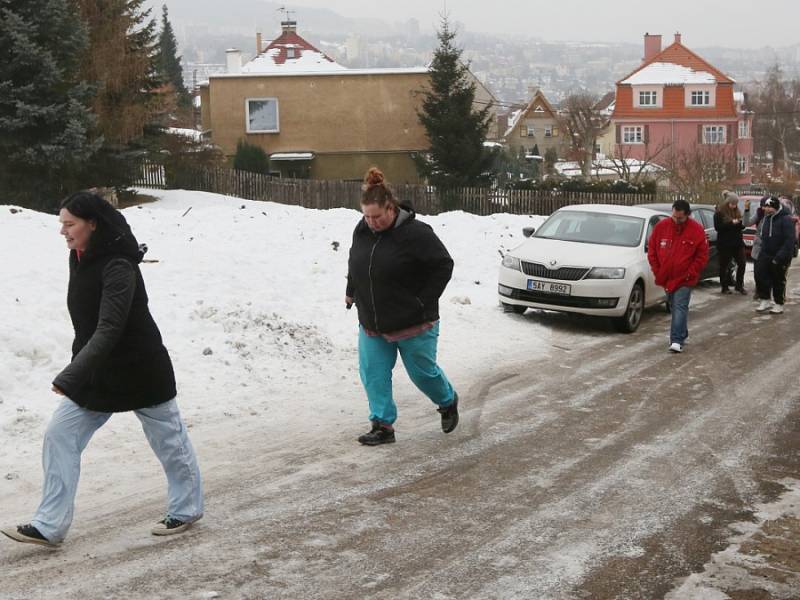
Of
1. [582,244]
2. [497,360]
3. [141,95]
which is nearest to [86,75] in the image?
[141,95]

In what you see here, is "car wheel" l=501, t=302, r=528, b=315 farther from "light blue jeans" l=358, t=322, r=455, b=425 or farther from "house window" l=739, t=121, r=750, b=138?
"house window" l=739, t=121, r=750, b=138

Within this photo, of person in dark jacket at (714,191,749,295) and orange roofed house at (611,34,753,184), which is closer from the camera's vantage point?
person in dark jacket at (714,191,749,295)

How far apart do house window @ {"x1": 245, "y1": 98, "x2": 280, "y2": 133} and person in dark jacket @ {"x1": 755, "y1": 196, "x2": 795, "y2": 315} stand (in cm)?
3361

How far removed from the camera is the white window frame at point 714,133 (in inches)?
3094

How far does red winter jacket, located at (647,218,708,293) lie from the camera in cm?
1189

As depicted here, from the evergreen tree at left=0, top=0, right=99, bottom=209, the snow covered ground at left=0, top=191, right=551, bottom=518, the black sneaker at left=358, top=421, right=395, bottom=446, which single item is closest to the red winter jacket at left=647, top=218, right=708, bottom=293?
the snow covered ground at left=0, top=191, right=551, bottom=518

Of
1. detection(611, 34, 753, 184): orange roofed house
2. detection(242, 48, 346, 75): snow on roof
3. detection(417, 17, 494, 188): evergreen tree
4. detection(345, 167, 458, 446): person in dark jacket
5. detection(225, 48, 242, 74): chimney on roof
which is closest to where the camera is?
detection(345, 167, 458, 446): person in dark jacket

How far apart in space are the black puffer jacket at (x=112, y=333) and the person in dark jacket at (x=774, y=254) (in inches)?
459

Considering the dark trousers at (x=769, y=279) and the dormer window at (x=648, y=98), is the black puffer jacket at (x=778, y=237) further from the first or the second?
the dormer window at (x=648, y=98)

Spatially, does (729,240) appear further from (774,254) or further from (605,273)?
(605,273)

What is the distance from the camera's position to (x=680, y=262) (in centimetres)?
1191

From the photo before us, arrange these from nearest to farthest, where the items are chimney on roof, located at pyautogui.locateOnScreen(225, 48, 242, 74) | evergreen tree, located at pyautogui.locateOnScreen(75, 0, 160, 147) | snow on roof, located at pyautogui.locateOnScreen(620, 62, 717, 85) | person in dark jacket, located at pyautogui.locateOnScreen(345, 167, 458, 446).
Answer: person in dark jacket, located at pyautogui.locateOnScreen(345, 167, 458, 446) → evergreen tree, located at pyautogui.locateOnScreen(75, 0, 160, 147) → chimney on roof, located at pyautogui.locateOnScreen(225, 48, 242, 74) → snow on roof, located at pyautogui.locateOnScreen(620, 62, 717, 85)

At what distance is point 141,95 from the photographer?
Answer: 28.7 m

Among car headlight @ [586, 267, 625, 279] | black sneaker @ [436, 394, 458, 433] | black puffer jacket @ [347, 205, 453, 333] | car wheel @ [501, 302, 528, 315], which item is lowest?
black sneaker @ [436, 394, 458, 433]
